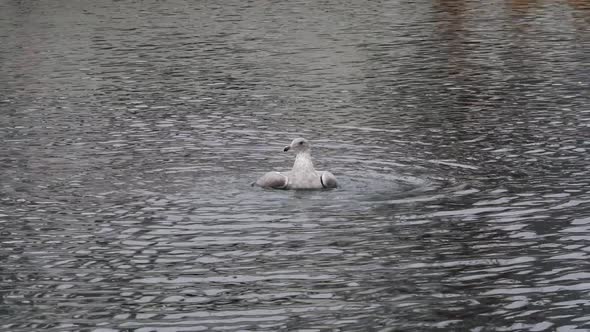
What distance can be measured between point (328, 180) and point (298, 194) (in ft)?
1.99

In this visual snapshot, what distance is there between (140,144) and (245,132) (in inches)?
111

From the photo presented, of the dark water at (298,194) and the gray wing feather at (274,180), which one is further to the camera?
the gray wing feather at (274,180)

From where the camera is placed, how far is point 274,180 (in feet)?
79.7

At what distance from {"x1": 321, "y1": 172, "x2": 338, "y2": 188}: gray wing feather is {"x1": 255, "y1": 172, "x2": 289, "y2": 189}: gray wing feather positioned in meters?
0.64

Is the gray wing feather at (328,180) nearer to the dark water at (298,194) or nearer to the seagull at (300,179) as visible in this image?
the seagull at (300,179)

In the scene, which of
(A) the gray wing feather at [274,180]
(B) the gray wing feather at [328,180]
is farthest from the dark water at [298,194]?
(B) the gray wing feather at [328,180]

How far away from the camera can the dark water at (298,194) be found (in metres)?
17.0

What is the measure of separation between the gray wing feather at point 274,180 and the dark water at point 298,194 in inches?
9.3

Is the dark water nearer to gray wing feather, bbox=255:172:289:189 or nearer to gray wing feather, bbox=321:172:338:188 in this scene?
gray wing feather, bbox=255:172:289:189

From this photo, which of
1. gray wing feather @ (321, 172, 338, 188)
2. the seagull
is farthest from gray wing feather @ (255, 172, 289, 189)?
gray wing feather @ (321, 172, 338, 188)

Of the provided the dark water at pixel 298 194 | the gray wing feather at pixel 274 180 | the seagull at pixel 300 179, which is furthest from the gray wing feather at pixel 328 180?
the gray wing feather at pixel 274 180

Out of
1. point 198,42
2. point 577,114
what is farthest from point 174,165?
point 198,42

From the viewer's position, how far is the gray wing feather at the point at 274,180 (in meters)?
24.3

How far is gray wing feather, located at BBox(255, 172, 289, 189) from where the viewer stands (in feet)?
79.7
